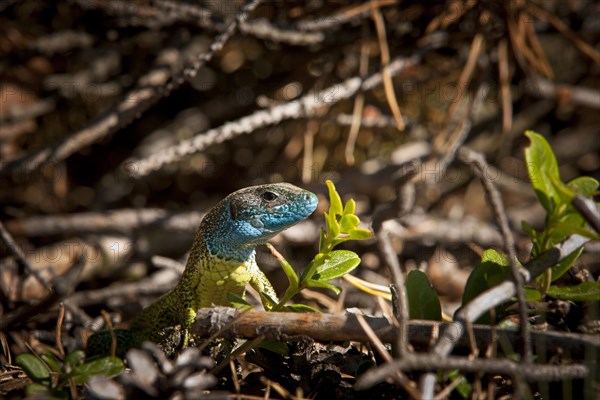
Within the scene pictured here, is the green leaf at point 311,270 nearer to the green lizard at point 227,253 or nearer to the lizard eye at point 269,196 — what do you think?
the green lizard at point 227,253

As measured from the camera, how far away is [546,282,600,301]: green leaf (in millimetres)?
1766

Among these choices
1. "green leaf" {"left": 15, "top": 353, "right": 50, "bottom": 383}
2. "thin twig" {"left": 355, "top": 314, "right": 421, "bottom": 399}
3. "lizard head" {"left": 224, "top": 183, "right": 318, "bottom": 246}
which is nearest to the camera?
"thin twig" {"left": 355, "top": 314, "right": 421, "bottom": 399}

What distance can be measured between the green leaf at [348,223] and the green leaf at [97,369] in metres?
0.77

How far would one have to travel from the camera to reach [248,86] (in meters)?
4.22

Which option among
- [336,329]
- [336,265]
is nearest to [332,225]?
[336,265]

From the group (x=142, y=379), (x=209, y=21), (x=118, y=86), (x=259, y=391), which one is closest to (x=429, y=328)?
(x=259, y=391)

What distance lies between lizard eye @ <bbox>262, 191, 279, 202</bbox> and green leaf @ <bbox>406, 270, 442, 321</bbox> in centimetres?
63

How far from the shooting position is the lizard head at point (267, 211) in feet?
7.30

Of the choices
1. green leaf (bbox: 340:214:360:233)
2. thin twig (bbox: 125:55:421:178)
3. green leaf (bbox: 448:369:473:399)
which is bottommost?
green leaf (bbox: 448:369:473:399)

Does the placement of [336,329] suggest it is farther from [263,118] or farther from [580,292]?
[263,118]

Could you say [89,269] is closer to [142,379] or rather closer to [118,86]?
[118,86]

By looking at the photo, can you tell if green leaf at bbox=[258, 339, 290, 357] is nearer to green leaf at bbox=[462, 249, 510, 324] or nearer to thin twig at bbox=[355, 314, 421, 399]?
thin twig at bbox=[355, 314, 421, 399]

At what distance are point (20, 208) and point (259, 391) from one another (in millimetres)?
2740

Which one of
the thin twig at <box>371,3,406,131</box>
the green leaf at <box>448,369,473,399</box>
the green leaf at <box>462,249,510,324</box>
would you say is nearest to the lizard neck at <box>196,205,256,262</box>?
the green leaf at <box>462,249,510,324</box>
